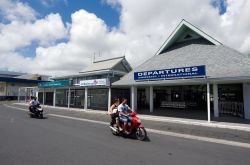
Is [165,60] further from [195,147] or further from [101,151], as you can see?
[101,151]

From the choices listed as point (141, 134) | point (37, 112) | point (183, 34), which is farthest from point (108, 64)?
point (141, 134)

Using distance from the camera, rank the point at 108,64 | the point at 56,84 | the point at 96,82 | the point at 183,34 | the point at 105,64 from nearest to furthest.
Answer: the point at 183,34
the point at 96,82
the point at 56,84
the point at 108,64
the point at 105,64

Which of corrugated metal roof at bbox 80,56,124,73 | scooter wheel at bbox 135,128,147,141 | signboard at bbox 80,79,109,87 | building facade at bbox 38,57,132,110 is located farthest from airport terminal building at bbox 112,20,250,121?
corrugated metal roof at bbox 80,56,124,73

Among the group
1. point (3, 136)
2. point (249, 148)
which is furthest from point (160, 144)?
point (3, 136)

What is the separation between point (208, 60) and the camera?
1639 centimetres

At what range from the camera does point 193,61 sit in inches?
670

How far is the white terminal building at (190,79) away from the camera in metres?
14.2

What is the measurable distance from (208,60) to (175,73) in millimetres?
3306

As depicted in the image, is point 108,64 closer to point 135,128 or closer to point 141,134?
point 135,128

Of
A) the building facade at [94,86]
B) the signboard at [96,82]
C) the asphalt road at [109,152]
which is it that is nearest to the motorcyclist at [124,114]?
the asphalt road at [109,152]

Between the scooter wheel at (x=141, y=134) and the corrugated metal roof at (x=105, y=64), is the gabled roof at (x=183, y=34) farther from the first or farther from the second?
the scooter wheel at (x=141, y=134)

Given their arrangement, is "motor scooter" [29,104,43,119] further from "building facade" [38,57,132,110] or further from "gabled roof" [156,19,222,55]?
"gabled roof" [156,19,222,55]

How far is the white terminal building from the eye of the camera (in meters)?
14.2

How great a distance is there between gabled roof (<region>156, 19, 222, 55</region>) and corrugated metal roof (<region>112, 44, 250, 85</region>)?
1.77 ft
